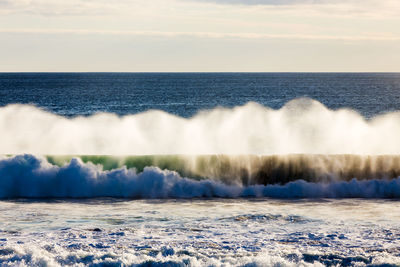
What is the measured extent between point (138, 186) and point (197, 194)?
2.14 m

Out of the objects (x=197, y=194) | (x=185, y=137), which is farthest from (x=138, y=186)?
(x=185, y=137)

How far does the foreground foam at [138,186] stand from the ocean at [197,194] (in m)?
0.05

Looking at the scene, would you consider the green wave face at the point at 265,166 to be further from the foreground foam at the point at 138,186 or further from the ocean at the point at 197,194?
the foreground foam at the point at 138,186

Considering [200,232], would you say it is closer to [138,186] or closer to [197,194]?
[197,194]

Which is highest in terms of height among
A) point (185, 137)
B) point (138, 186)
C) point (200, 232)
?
point (185, 137)

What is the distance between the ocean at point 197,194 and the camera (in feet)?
37.3

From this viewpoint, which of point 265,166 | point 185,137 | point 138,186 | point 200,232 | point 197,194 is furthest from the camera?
point 185,137

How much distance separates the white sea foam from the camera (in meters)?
25.8

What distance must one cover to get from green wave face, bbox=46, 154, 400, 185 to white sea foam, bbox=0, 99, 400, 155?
393 centimetres

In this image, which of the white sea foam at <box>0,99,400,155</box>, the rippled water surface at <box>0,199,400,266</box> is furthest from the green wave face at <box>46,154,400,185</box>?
the white sea foam at <box>0,99,400,155</box>

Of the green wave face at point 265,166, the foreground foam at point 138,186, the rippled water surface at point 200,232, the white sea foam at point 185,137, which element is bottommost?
the rippled water surface at point 200,232

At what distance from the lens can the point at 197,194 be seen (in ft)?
60.3

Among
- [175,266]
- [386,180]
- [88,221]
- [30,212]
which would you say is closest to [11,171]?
[30,212]

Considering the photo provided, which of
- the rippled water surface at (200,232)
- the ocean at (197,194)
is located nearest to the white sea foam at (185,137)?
the ocean at (197,194)
